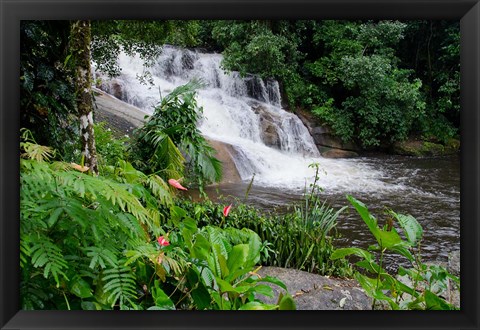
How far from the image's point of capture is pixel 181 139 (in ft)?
10.3

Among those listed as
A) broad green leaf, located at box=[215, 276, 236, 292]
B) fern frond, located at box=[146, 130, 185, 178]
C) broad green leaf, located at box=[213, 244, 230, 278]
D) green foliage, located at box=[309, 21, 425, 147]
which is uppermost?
green foliage, located at box=[309, 21, 425, 147]

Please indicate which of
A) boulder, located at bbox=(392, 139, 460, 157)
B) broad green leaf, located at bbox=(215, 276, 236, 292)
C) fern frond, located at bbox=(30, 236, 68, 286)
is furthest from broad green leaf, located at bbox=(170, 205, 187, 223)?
boulder, located at bbox=(392, 139, 460, 157)

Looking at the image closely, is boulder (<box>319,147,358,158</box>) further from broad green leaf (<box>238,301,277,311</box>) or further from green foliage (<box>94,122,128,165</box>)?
broad green leaf (<box>238,301,277,311</box>)

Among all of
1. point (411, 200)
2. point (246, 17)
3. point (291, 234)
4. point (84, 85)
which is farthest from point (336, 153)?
point (246, 17)

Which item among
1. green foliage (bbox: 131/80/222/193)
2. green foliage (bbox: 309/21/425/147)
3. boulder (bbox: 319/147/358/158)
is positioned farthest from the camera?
boulder (bbox: 319/147/358/158)

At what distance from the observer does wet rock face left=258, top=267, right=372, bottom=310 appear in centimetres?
202

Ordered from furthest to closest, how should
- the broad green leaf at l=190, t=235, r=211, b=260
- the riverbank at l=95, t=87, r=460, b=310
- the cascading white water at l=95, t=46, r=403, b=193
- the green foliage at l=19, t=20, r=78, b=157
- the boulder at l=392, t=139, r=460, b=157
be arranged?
the boulder at l=392, t=139, r=460, b=157
the cascading white water at l=95, t=46, r=403, b=193
the green foliage at l=19, t=20, r=78, b=157
the riverbank at l=95, t=87, r=460, b=310
the broad green leaf at l=190, t=235, r=211, b=260

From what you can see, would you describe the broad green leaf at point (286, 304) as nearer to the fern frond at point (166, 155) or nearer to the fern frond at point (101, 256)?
the fern frond at point (101, 256)

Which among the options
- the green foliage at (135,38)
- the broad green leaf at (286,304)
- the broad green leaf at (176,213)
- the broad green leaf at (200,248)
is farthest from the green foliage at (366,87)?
the broad green leaf at (286,304)

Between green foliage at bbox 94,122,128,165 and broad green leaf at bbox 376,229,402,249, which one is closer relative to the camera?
broad green leaf at bbox 376,229,402,249

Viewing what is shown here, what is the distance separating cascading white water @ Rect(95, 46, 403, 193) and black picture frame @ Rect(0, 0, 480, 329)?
5.60 ft

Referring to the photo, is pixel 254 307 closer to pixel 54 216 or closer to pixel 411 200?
pixel 54 216

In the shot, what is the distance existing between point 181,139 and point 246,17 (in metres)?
1.52

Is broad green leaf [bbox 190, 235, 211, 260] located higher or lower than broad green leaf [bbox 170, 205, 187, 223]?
lower
